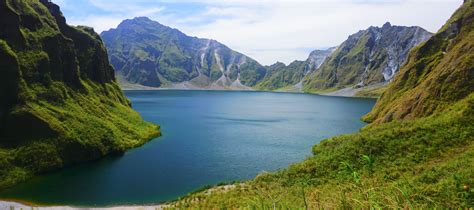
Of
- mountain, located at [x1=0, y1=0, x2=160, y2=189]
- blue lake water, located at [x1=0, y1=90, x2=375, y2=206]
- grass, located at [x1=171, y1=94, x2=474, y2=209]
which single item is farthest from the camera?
mountain, located at [x1=0, y1=0, x2=160, y2=189]

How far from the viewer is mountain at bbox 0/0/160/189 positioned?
77125 mm

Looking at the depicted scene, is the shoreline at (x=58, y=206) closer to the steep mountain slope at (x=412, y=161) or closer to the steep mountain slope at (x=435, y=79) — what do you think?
the steep mountain slope at (x=412, y=161)

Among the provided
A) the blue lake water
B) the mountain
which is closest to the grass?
the blue lake water

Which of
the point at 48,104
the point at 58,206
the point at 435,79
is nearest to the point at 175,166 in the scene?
the point at 58,206

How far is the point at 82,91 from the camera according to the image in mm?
116375

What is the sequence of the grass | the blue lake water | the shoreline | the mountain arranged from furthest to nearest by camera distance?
1. the mountain
2. the blue lake water
3. the shoreline
4. the grass

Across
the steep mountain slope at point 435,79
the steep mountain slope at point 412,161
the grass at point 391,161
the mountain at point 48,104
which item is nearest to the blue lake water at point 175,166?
the mountain at point 48,104

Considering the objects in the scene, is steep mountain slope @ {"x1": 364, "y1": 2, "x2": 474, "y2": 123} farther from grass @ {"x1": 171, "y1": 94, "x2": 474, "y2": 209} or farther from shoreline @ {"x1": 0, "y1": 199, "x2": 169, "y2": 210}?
shoreline @ {"x1": 0, "y1": 199, "x2": 169, "y2": 210}

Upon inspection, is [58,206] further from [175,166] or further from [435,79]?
[435,79]

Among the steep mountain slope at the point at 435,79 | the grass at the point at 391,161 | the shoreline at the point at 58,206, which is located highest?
the steep mountain slope at the point at 435,79

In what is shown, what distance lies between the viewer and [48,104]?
9169 centimetres

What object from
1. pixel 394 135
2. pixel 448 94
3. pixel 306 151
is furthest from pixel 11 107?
pixel 448 94

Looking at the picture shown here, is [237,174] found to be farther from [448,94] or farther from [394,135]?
[448,94]

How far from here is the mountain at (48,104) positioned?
7712 cm
